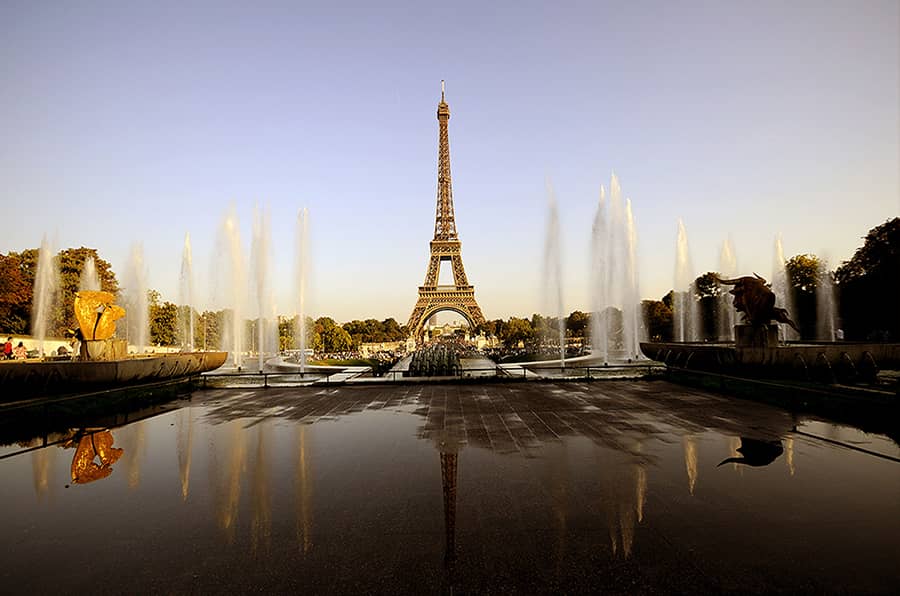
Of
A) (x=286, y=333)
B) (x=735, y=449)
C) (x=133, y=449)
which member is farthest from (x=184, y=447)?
(x=286, y=333)

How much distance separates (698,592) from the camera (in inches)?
134

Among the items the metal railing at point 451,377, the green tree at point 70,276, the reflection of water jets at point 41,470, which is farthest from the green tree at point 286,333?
the reflection of water jets at point 41,470

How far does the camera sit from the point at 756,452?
7094 millimetres

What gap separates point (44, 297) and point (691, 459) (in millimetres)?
38607

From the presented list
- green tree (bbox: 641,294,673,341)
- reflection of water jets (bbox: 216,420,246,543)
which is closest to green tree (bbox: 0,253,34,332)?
reflection of water jets (bbox: 216,420,246,543)

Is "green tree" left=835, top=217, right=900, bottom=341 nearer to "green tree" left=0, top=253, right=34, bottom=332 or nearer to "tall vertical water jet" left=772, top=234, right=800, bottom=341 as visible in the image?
"tall vertical water jet" left=772, top=234, right=800, bottom=341

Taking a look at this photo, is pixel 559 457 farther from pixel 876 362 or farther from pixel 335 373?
pixel 335 373

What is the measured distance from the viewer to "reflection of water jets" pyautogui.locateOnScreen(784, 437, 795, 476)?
6.32 meters

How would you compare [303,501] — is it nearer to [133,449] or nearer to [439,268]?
[133,449]

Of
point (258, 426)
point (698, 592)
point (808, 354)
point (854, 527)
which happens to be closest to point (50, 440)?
point (258, 426)

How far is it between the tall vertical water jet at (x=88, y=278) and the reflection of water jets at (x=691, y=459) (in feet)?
132

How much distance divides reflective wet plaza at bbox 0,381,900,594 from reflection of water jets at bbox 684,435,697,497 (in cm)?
5

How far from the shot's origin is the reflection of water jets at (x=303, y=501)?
4383 millimetres

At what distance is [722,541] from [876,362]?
11096mm
